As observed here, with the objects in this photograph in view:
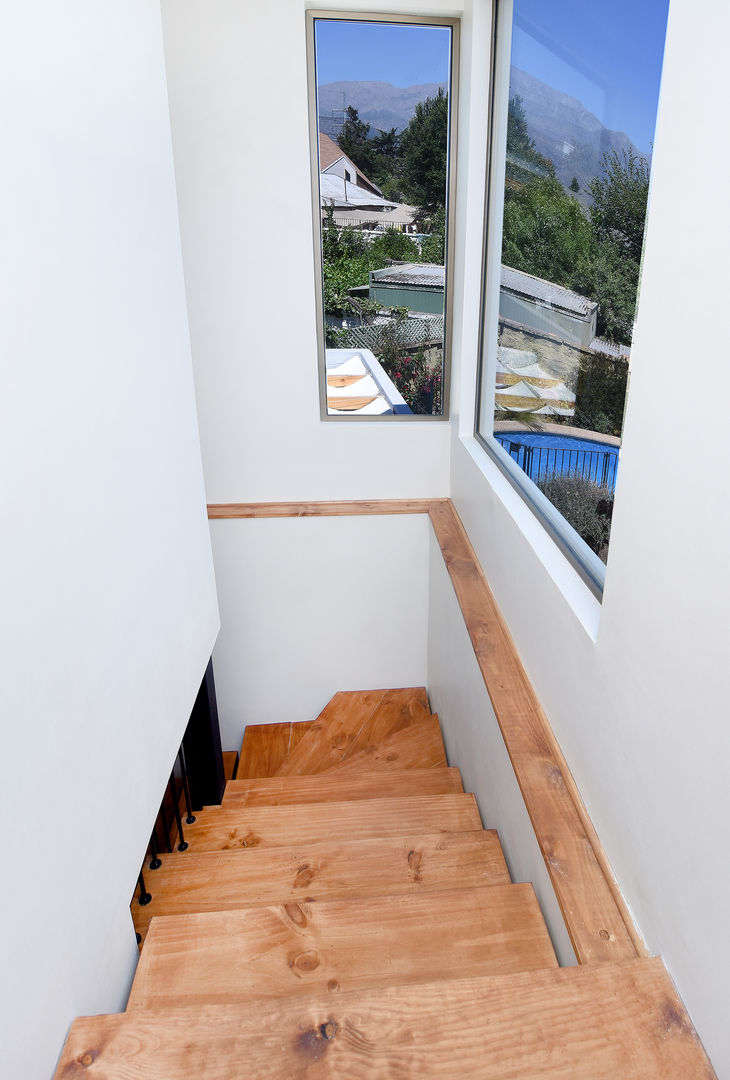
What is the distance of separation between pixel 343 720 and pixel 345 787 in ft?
2.99

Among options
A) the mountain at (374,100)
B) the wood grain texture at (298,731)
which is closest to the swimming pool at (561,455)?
the mountain at (374,100)

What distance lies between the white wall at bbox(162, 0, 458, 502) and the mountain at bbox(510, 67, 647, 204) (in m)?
0.95

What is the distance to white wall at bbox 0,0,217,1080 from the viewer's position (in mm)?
1098

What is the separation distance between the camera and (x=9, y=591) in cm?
107

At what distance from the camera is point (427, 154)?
9.82 ft

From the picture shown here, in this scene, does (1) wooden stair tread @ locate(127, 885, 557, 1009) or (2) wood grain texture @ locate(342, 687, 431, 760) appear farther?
(2) wood grain texture @ locate(342, 687, 431, 760)

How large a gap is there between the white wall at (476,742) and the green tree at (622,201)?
1.34 meters

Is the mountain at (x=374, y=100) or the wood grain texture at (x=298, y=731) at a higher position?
the mountain at (x=374, y=100)

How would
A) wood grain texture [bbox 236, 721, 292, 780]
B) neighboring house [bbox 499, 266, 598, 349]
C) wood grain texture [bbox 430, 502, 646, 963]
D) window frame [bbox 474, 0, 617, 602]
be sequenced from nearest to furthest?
wood grain texture [bbox 430, 502, 646, 963]
neighboring house [bbox 499, 266, 598, 349]
window frame [bbox 474, 0, 617, 602]
wood grain texture [bbox 236, 721, 292, 780]

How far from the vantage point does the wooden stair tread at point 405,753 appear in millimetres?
3285

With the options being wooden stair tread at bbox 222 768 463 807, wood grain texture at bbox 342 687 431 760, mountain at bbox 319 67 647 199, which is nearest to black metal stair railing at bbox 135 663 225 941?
wooden stair tread at bbox 222 768 463 807

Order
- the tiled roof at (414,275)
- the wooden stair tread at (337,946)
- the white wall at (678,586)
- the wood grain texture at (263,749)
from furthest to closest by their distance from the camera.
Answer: the wood grain texture at (263,749) → the tiled roof at (414,275) → the wooden stair tread at (337,946) → the white wall at (678,586)

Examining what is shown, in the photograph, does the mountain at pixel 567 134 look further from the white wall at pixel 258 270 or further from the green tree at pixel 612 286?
the white wall at pixel 258 270

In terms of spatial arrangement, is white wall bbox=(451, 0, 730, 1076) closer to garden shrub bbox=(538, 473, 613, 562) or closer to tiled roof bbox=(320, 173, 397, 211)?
garden shrub bbox=(538, 473, 613, 562)
